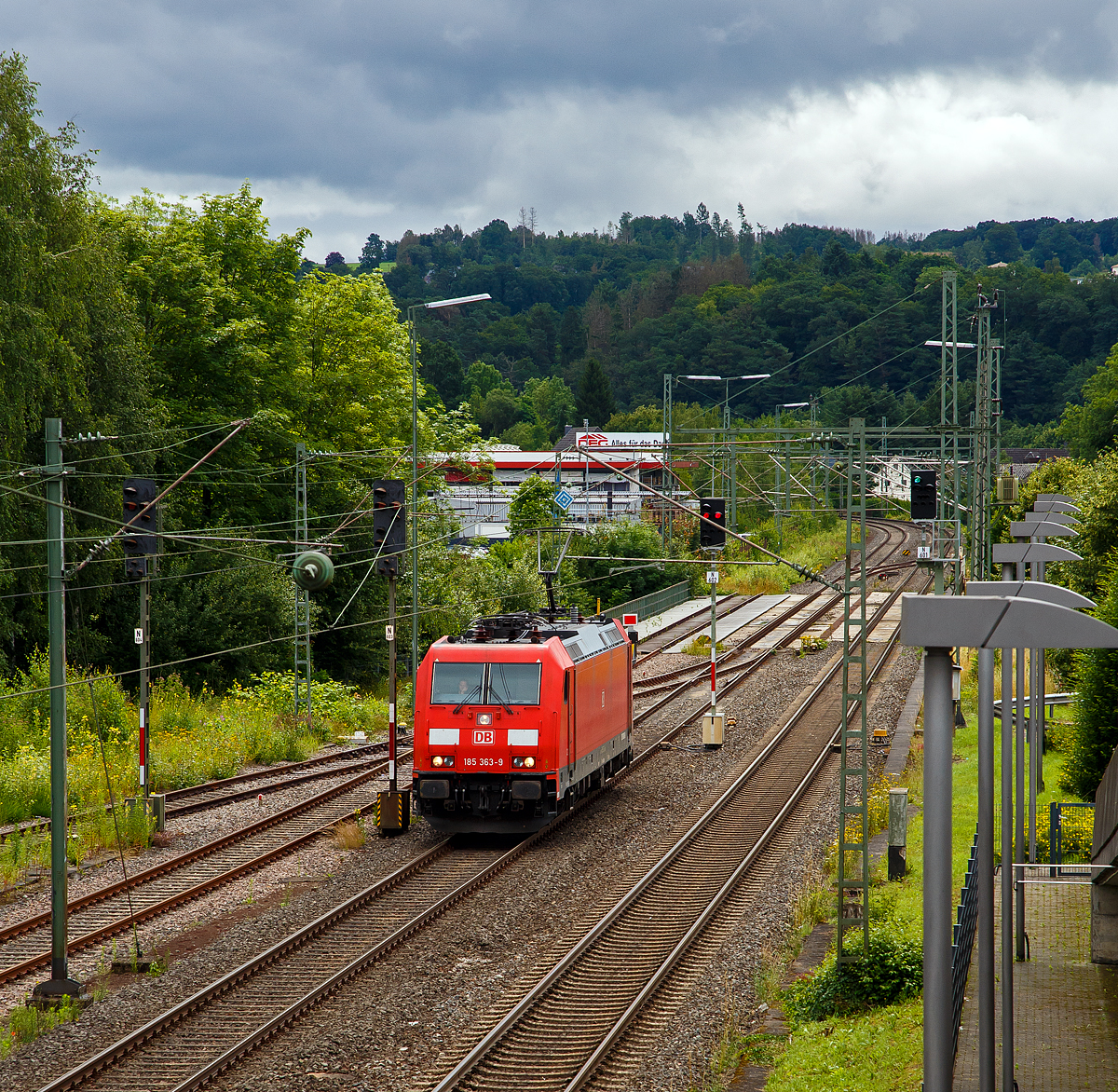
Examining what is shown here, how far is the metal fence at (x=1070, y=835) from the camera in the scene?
16266 millimetres

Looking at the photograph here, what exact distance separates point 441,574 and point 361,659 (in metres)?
→ 3.84

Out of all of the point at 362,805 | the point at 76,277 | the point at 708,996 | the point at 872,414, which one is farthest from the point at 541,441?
the point at 708,996

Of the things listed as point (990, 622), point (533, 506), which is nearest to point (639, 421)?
point (533, 506)

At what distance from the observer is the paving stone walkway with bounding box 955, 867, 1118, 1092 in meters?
10.6

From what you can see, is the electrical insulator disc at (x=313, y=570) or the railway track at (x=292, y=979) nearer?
the railway track at (x=292, y=979)

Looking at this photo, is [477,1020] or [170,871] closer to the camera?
[477,1020]

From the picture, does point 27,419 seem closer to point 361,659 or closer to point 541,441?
point 361,659

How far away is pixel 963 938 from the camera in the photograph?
12398 mm

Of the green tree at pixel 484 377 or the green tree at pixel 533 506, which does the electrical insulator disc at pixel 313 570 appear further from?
the green tree at pixel 484 377

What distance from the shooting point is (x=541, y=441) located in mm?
125875

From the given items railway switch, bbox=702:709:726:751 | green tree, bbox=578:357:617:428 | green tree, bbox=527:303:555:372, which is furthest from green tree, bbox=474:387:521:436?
railway switch, bbox=702:709:726:751

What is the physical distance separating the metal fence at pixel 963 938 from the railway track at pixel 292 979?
12.5 feet

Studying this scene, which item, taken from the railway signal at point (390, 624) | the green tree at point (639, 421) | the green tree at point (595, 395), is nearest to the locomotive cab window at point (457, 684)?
the railway signal at point (390, 624)

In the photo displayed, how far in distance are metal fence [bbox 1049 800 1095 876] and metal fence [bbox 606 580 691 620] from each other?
27.8 metres
